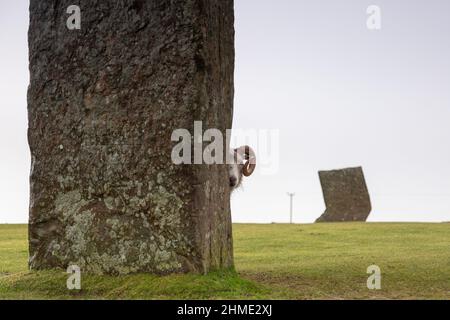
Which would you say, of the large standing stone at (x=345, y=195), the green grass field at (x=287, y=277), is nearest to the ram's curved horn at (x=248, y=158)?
the green grass field at (x=287, y=277)

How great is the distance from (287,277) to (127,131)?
10.1 ft

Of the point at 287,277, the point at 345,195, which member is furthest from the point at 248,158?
the point at 345,195

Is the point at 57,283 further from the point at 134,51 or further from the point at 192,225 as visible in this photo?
the point at 134,51

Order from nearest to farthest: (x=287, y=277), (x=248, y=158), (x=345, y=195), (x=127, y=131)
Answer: (x=127, y=131), (x=287, y=277), (x=248, y=158), (x=345, y=195)

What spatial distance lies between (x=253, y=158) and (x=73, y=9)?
375 centimetres

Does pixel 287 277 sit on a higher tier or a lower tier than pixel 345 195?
lower

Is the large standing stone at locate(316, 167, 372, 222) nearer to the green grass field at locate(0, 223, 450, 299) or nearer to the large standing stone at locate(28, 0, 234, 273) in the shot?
the green grass field at locate(0, 223, 450, 299)

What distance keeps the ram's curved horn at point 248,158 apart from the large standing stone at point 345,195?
16073 millimetres

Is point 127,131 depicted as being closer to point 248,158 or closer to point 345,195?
point 248,158

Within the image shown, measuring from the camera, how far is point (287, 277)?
8.89 m

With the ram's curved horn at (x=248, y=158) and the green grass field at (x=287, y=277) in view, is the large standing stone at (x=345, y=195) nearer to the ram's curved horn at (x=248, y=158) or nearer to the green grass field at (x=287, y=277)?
the green grass field at (x=287, y=277)

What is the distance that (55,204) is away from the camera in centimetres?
823

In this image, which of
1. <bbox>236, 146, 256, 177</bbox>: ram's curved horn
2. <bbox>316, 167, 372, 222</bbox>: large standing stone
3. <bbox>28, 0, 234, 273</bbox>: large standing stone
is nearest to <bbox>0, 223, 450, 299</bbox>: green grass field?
<bbox>28, 0, 234, 273</bbox>: large standing stone
